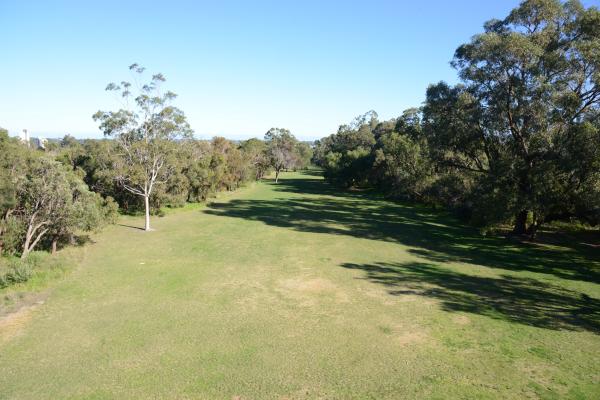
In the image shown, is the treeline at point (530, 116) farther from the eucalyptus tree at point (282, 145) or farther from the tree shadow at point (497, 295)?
the eucalyptus tree at point (282, 145)

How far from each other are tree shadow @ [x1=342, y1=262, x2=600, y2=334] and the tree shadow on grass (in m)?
3.07

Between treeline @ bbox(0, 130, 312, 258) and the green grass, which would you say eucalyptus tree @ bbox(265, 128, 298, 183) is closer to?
treeline @ bbox(0, 130, 312, 258)

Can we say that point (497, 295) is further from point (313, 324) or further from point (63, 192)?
point (63, 192)

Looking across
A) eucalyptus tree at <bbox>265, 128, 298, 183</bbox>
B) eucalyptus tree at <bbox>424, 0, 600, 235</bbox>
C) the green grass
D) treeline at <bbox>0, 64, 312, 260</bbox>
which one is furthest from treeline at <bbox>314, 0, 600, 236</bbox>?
eucalyptus tree at <bbox>265, 128, 298, 183</bbox>

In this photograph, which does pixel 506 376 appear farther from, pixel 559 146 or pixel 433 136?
pixel 433 136

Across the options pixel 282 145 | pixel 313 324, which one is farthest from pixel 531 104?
pixel 282 145

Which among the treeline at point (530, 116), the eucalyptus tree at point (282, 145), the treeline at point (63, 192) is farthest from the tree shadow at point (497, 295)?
the eucalyptus tree at point (282, 145)

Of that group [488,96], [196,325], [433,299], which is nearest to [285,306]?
[196,325]

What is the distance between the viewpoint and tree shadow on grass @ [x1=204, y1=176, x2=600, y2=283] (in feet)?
72.1

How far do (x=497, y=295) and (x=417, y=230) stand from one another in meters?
15.6

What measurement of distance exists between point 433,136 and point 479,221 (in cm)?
737

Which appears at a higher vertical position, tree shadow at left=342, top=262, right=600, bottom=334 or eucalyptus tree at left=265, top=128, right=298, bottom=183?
eucalyptus tree at left=265, top=128, right=298, bottom=183

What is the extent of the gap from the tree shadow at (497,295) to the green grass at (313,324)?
10 cm

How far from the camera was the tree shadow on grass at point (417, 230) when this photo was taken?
866 inches
